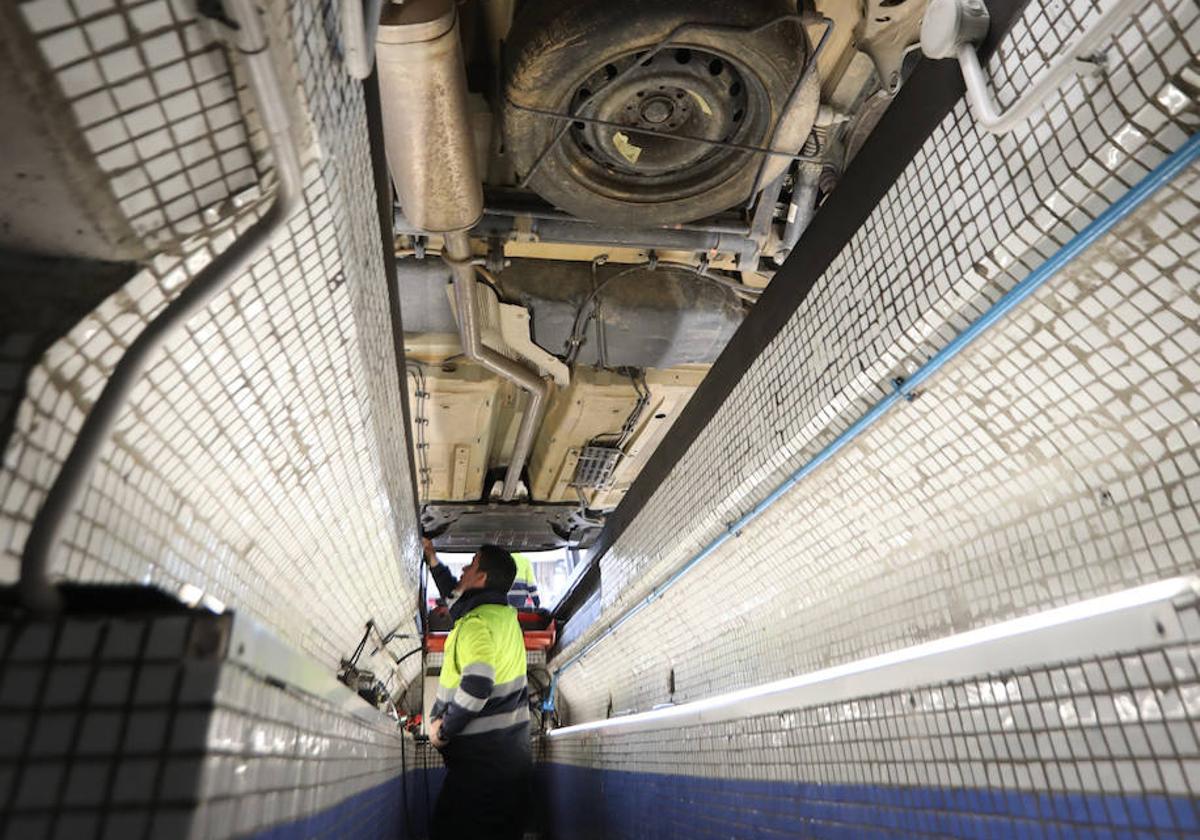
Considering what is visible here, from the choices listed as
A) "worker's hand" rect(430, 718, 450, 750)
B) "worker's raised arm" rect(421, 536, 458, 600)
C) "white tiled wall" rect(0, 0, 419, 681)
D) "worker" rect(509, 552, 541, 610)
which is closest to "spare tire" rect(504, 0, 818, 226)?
"white tiled wall" rect(0, 0, 419, 681)

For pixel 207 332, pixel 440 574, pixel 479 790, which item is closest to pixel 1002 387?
pixel 207 332

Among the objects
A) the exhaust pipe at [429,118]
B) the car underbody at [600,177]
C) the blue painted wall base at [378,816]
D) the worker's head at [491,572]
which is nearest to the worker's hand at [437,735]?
the blue painted wall base at [378,816]

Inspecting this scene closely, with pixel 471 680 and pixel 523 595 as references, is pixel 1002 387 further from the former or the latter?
pixel 523 595

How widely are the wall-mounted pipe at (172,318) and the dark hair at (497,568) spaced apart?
334 cm

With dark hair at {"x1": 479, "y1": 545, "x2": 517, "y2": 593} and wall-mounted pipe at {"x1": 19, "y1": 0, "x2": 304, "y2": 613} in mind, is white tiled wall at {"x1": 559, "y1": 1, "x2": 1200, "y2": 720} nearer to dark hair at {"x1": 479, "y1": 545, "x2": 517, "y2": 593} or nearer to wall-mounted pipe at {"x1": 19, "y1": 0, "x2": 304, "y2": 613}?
wall-mounted pipe at {"x1": 19, "y1": 0, "x2": 304, "y2": 613}

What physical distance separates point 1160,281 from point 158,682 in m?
1.41

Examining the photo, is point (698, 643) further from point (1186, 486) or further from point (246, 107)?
point (246, 107)

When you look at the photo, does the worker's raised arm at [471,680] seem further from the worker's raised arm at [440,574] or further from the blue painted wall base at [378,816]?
the worker's raised arm at [440,574]

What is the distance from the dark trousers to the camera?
145 inches

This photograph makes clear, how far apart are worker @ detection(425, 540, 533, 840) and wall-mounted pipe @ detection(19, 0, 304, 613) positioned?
2994 mm

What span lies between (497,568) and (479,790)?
109 cm

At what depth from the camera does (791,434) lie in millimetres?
2064

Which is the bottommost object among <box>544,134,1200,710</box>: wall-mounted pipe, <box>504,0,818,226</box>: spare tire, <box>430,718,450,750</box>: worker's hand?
<box>430,718,450,750</box>: worker's hand

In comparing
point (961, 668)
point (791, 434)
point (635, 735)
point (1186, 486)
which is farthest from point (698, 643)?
point (1186, 486)
